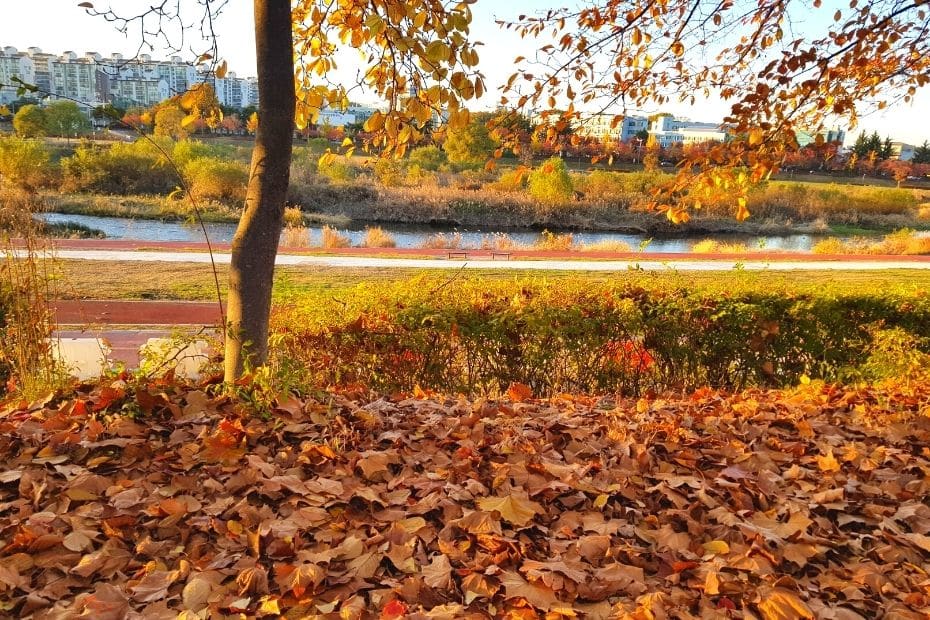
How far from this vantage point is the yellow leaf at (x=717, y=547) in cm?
218

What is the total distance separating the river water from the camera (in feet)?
71.6

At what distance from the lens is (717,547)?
86.5 inches

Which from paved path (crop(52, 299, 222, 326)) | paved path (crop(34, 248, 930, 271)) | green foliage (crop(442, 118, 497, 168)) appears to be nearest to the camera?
green foliage (crop(442, 118, 497, 168))

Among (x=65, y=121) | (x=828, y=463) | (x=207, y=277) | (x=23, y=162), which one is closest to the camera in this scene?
(x=828, y=463)

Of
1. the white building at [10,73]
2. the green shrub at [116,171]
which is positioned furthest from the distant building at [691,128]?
the green shrub at [116,171]

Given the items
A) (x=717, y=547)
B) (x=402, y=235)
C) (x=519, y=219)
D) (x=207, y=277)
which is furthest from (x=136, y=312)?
(x=519, y=219)

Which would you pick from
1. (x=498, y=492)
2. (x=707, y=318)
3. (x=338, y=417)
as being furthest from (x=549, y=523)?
(x=707, y=318)

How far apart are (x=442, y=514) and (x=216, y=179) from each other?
3286cm

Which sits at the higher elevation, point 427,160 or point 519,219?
point 427,160

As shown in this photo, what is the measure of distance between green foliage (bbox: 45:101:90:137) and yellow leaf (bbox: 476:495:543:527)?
4782cm

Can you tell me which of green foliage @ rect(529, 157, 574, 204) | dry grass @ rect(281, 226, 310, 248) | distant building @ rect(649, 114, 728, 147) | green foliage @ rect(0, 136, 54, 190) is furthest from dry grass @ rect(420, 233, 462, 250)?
green foliage @ rect(0, 136, 54, 190)

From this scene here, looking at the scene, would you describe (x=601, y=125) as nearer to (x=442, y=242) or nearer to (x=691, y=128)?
(x=691, y=128)

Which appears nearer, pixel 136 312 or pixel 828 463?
pixel 828 463

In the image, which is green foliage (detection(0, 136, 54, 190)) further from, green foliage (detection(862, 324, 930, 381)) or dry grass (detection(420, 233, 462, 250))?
green foliage (detection(862, 324, 930, 381))
